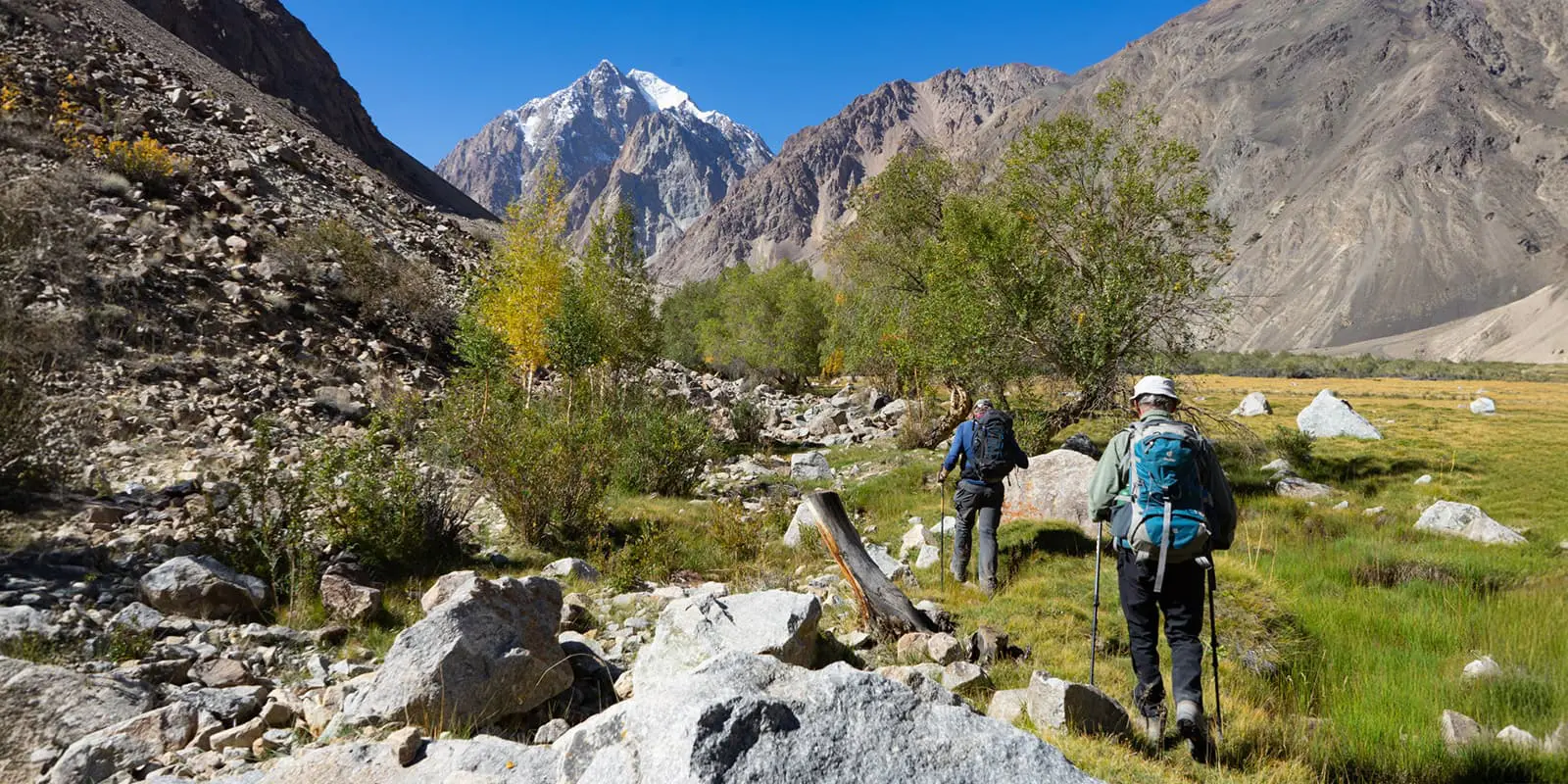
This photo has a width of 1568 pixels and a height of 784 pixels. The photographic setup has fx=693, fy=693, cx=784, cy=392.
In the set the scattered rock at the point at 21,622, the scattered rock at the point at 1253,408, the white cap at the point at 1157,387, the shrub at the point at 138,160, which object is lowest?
the scattered rock at the point at 21,622

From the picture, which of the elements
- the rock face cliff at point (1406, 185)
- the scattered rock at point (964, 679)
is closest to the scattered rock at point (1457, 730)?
the scattered rock at point (964, 679)

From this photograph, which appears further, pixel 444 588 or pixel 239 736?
pixel 444 588

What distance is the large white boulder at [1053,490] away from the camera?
1046 centimetres

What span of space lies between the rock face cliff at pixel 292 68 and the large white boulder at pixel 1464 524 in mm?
57314

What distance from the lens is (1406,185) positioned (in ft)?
463

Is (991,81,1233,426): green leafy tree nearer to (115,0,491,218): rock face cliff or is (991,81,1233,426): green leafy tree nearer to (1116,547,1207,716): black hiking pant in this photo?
(1116,547,1207,716): black hiking pant

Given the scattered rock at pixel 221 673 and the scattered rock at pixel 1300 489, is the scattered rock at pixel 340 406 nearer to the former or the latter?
the scattered rock at pixel 221 673

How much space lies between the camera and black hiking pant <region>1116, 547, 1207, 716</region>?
4531 millimetres

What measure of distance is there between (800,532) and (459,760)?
732 cm

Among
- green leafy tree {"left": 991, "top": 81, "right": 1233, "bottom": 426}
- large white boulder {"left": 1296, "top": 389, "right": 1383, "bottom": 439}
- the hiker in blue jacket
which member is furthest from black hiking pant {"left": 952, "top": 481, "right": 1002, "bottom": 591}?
large white boulder {"left": 1296, "top": 389, "right": 1383, "bottom": 439}

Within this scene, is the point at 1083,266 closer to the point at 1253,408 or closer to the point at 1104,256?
the point at 1104,256

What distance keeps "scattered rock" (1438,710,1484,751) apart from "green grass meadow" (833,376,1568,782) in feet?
0.26

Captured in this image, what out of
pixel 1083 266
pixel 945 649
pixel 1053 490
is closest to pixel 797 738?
pixel 945 649

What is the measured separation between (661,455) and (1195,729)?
1082cm
